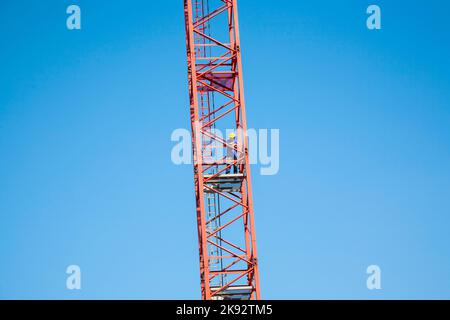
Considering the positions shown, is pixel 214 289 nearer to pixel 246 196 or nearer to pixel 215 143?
pixel 246 196

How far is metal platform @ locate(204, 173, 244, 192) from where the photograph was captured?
35.0 metres

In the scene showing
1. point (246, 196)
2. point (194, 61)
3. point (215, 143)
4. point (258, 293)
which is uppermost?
point (194, 61)

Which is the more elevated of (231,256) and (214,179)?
(214,179)

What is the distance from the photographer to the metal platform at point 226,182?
115ft

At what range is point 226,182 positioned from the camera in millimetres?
35094
